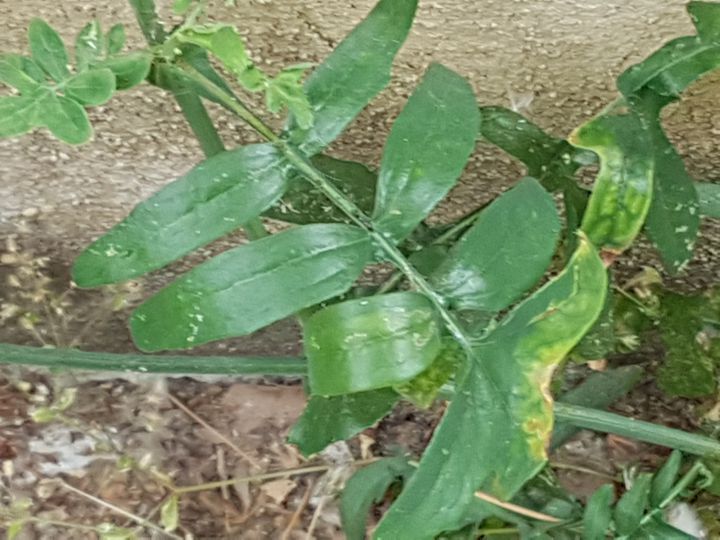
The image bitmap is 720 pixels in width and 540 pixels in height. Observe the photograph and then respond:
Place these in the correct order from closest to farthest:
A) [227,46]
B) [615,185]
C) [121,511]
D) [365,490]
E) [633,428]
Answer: [227,46] → [615,185] → [633,428] → [365,490] → [121,511]

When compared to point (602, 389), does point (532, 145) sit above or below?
above

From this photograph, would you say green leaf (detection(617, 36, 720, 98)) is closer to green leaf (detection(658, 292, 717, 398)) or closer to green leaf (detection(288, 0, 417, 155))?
green leaf (detection(288, 0, 417, 155))

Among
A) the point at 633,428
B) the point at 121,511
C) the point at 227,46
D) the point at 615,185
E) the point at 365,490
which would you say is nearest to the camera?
the point at 227,46

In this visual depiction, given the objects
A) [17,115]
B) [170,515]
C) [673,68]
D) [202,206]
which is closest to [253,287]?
[202,206]

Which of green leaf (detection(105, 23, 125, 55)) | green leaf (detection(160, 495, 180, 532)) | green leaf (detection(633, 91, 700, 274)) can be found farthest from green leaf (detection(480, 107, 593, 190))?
green leaf (detection(160, 495, 180, 532))

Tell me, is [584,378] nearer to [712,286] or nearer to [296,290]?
[712,286]

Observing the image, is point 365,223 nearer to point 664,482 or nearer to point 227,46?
point 227,46

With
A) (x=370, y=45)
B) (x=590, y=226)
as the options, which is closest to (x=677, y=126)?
(x=590, y=226)
